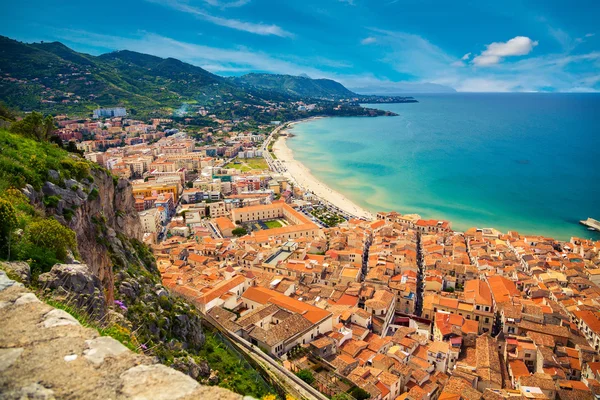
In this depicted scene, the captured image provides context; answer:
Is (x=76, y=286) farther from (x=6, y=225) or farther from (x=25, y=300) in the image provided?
(x=25, y=300)

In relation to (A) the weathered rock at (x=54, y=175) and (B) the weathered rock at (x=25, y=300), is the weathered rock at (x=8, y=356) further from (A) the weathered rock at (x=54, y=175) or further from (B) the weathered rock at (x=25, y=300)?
(A) the weathered rock at (x=54, y=175)

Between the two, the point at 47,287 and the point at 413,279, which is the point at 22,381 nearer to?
the point at 47,287

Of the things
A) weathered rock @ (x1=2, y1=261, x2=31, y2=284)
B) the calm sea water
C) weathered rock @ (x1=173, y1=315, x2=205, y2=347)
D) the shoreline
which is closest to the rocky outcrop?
weathered rock @ (x1=173, y1=315, x2=205, y2=347)

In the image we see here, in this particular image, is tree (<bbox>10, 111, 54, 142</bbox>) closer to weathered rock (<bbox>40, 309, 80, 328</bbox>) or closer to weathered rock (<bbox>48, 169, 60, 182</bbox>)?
weathered rock (<bbox>48, 169, 60, 182</bbox>)

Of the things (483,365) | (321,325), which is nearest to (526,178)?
(483,365)

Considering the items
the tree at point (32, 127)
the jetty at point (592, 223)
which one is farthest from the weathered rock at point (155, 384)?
the jetty at point (592, 223)
